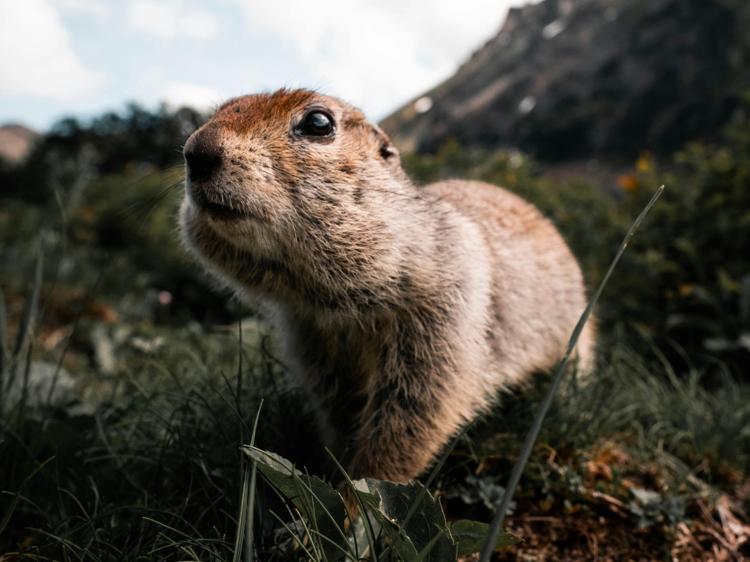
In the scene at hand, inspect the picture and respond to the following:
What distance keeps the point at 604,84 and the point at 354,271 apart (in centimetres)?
2588

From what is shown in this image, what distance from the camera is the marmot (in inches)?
76.0

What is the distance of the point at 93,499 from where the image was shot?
2.22 meters

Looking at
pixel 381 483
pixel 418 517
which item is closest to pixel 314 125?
pixel 381 483

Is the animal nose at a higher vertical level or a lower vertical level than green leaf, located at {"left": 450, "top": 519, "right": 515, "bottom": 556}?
higher

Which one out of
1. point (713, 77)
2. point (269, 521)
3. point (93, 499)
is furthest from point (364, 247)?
point (713, 77)

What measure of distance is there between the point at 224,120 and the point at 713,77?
24498 millimetres

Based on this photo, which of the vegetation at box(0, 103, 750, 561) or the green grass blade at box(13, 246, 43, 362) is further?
the green grass blade at box(13, 246, 43, 362)

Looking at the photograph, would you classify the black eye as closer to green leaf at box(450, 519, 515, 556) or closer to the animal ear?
the animal ear

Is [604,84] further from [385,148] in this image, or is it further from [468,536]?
[468,536]

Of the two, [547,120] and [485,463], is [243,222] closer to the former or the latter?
[485,463]

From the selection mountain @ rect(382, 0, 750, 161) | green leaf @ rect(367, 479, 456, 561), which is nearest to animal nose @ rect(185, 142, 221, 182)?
green leaf @ rect(367, 479, 456, 561)

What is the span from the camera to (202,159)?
184cm

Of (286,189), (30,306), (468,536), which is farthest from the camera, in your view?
(30,306)

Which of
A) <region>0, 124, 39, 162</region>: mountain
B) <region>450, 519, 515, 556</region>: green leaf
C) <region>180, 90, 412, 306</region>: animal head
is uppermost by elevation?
<region>0, 124, 39, 162</region>: mountain
